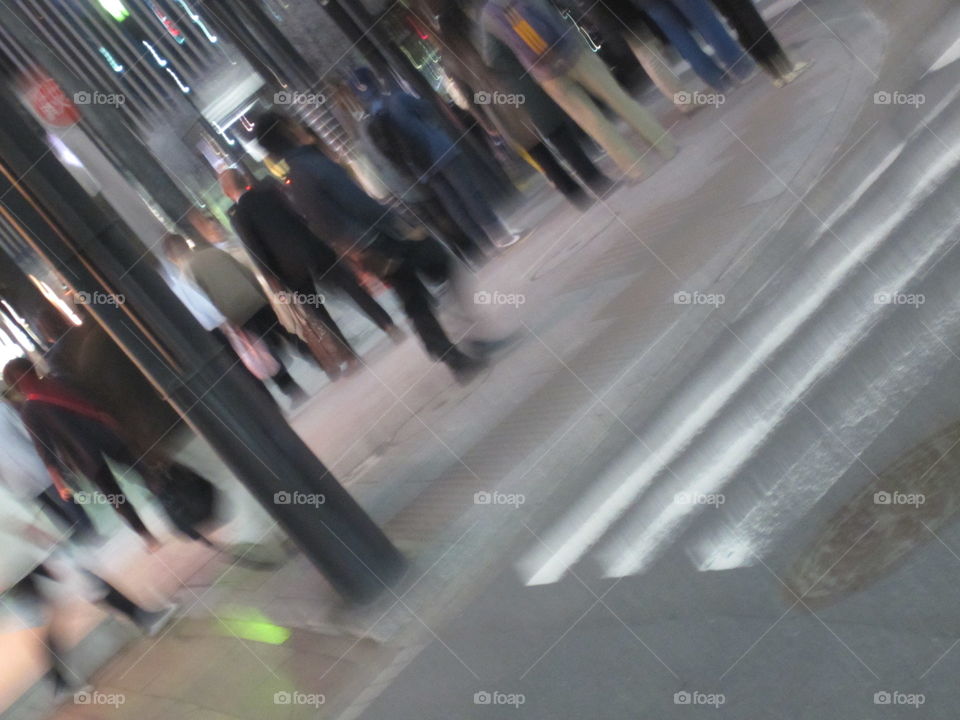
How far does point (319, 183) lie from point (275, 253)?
0.44 meters

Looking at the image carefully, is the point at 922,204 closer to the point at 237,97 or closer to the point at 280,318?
the point at 280,318

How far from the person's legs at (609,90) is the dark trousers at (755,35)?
688 millimetres

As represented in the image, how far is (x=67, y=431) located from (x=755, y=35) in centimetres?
429

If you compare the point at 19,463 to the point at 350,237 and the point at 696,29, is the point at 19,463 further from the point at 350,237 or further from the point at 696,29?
the point at 696,29

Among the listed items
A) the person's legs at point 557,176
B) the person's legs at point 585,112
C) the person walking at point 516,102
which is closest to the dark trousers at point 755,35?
the person's legs at point 585,112

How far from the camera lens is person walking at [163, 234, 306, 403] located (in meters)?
5.93

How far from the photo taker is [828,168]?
5.15m

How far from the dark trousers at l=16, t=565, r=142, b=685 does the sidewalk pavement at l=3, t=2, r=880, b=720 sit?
0.09 m

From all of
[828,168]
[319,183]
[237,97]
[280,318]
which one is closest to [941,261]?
[828,168]

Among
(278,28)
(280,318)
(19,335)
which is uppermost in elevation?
(278,28)

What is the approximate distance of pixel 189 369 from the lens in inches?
162

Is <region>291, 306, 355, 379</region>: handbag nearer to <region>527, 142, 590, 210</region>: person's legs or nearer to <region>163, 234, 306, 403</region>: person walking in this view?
<region>163, 234, 306, 403</region>: person walking

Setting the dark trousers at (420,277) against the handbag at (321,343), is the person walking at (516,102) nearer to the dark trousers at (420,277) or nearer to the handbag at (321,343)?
the dark trousers at (420,277)

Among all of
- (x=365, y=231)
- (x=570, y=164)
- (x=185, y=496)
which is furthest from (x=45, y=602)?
(x=570, y=164)
